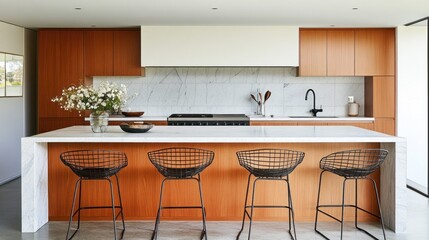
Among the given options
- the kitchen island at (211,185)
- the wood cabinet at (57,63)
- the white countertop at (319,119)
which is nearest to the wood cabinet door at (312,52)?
the white countertop at (319,119)

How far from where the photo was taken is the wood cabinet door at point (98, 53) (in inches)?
291

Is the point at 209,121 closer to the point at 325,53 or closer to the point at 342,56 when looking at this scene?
the point at 325,53

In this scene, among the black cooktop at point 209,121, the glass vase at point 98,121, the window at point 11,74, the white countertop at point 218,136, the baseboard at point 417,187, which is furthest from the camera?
the black cooktop at point 209,121

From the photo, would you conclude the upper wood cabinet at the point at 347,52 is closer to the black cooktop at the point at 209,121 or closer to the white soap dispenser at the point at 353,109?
the white soap dispenser at the point at 353,109

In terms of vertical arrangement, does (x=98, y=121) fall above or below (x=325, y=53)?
below

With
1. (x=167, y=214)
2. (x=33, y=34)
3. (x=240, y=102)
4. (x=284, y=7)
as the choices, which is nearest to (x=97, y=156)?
(x=167, y=214)

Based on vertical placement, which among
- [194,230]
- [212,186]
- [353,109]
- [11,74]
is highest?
[11,74]

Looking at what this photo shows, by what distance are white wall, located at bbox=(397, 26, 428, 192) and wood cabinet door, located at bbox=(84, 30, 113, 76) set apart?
13.7 feet

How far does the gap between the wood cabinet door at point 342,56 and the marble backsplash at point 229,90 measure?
0.41 metres

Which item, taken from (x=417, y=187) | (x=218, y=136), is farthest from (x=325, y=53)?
(x=218, y=136)

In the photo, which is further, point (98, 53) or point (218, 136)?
point (98, 53)

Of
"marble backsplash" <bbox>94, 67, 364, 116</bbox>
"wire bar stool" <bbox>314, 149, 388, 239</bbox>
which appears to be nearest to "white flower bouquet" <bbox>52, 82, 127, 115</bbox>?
"wire bar stool" <bbox>314, 149, 388, 239</bbox>

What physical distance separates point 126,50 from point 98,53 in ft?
1.35

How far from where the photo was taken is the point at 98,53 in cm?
740
